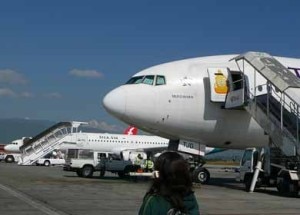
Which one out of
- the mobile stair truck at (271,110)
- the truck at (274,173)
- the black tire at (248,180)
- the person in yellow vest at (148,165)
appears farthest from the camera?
the person in yellow vest at (148,165)

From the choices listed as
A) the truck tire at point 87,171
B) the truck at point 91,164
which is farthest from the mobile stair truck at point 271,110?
the truck tire at point 87,171

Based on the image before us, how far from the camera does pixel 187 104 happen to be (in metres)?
22.6

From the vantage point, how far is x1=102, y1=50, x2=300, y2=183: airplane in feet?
73.8

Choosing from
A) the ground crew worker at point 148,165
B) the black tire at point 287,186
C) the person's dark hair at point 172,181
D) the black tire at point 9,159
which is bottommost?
the black tire at point 287,186

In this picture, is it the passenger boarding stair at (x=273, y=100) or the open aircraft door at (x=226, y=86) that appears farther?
the open aircraft door at (x=226, y=86)

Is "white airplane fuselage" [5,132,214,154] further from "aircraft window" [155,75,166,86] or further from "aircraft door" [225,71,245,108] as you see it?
"aircraft door" [225,71,245,108]

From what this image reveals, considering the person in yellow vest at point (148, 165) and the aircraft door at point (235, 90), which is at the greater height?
the aircraft door at point (235, 90)

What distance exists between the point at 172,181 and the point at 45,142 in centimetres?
5425

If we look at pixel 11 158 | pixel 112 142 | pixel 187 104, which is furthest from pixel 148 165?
pixel 11 158

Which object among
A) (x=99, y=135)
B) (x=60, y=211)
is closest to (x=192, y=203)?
(x=60, y=211)

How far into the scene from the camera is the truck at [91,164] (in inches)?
1251

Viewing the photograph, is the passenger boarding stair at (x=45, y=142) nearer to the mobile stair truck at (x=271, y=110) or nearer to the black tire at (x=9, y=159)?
the black tire at (x=9, y=159)

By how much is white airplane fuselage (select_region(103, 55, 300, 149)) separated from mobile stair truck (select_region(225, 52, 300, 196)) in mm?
799

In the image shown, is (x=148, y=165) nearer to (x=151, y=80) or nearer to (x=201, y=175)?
(x=201, y=175)
